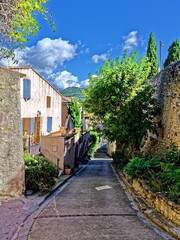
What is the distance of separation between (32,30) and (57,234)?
485cm

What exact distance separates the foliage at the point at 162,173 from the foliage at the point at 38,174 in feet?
10.1

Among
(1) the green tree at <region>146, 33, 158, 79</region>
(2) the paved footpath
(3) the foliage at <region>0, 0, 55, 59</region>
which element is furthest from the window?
(3) the foliage at <region>0, 0, 55, 59</region>

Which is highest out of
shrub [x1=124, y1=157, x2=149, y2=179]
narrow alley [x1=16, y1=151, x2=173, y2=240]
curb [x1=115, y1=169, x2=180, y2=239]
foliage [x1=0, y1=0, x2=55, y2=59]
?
foliage [x1=0, y1=0, x2=55, y2=59]

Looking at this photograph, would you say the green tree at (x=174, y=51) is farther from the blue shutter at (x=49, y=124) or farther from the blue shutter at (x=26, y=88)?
the blue shutter at (x=26, y=88)

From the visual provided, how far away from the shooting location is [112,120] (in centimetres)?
1465

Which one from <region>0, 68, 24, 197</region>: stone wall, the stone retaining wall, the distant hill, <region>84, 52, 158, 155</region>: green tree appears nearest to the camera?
the stone retaining wall

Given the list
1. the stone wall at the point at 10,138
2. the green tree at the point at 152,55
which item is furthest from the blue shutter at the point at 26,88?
the green tree at the point at 152,55

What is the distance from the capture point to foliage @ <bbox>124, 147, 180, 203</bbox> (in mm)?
6886

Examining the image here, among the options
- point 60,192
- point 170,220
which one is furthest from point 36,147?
point 170,220

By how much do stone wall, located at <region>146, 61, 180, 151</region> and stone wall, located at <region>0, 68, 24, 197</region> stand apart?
6.42m

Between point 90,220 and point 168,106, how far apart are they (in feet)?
25.3

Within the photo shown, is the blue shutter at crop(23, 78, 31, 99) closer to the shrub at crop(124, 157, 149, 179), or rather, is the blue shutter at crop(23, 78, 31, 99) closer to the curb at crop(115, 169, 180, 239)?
the shrub at crop(124, 157, 149, 179)

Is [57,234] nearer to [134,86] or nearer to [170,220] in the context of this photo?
[170,220]

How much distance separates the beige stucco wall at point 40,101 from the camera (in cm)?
1820
